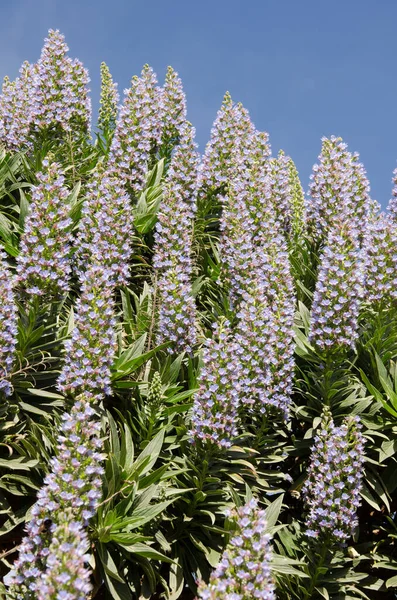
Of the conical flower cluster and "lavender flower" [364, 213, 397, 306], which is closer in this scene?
"lavender flower" [364, 213, 397, 306]

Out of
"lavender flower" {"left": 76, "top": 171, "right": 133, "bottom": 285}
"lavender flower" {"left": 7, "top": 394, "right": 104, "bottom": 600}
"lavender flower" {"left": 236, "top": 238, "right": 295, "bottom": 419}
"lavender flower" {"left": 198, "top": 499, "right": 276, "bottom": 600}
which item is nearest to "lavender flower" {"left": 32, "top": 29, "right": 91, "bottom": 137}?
"lavender flower" {"left": 76, "top": 171, "right": 133, "bottom": 285}

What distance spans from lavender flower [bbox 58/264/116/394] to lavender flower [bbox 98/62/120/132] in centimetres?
671

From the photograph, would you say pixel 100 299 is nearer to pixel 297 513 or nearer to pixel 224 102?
pixel 297 513

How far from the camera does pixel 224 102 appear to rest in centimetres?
1031

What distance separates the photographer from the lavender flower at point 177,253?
7.12 meters

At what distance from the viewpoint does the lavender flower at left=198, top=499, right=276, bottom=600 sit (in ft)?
13.8

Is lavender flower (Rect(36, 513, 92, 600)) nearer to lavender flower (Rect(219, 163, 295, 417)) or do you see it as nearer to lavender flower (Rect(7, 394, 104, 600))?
lavender flower (Rect(7, 394, 104, 600))

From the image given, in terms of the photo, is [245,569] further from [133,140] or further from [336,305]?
[133,140]

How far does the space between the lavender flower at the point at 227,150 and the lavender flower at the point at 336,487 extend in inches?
178

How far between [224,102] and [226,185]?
120 centimetres

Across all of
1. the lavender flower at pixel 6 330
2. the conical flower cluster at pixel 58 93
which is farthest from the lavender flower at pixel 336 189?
the lavender flower at pixel 6 330

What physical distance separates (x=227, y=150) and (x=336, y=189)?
5.97 feet

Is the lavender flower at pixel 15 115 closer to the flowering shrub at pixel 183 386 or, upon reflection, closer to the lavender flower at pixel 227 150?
the flowering shrub at pixel 183 386

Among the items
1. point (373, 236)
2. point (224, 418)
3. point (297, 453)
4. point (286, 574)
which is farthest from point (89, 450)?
point (373, 236)
